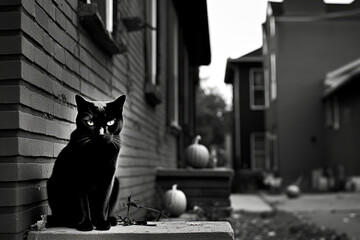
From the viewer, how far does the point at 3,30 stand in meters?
2.20

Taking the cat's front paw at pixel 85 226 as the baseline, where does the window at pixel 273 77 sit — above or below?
above

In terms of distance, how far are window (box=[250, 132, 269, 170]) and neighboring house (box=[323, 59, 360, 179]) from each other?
185 inches

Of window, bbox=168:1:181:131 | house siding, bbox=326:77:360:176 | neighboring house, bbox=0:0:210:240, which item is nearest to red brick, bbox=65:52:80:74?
neighboring house, bbox=0:0:210:240

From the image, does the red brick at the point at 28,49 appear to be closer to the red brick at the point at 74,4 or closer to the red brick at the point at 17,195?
the red brick at the point at 17,195

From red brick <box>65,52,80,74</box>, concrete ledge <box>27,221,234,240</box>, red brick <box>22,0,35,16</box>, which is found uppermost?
red brick <box>22,0,35,16</box>

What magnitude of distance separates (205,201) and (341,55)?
1430 centimetres

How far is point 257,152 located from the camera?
23625 millimetres

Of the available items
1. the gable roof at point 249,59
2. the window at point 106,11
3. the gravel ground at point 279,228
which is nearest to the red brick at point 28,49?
the window at point 106,11

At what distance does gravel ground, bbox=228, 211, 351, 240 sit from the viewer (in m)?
7.33

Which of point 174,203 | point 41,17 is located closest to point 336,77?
point 174,203

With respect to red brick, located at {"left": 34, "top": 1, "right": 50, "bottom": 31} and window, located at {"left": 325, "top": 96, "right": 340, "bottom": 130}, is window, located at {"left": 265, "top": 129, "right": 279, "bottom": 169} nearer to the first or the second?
window, located at {"left": 325, "top": 96, "right": 340, "bottom": 130}

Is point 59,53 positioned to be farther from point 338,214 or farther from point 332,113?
point 332,113

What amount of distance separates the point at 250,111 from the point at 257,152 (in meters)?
1.76

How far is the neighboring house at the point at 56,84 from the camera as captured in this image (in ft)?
7.09
